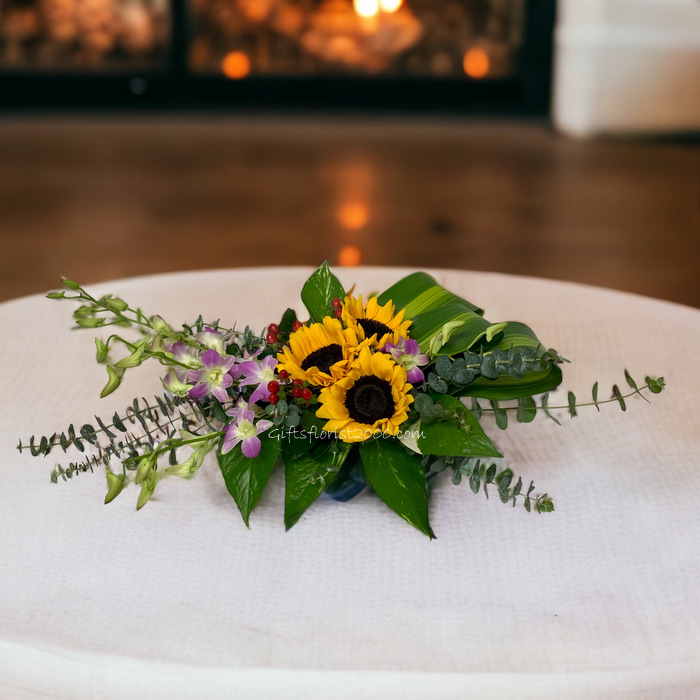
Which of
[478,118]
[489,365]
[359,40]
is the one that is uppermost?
[489,365]

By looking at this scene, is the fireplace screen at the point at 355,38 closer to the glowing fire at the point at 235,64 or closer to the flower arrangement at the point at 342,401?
the glowing fire at the point at 235,64

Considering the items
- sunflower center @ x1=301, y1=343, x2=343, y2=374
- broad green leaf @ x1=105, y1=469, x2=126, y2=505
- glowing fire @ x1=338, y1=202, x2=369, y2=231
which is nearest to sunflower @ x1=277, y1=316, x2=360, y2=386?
sunflower center @ x1=301, y1=343, x2=343, y2=374

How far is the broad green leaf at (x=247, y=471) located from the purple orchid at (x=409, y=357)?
0.30 feet

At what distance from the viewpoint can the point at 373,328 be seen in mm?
596

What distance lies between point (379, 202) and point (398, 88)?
4.27 ft

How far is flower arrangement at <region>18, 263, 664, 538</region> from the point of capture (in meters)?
0.55

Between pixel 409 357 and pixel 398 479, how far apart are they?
0.25ft

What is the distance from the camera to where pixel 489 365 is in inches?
21.9

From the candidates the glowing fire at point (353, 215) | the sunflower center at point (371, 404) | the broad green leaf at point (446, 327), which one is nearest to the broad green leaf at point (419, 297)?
the broad green leaf at point (446, 327)

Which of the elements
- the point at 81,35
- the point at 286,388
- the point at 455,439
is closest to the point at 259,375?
the point at 286,388

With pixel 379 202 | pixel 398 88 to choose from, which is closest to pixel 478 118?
pixel 398 88

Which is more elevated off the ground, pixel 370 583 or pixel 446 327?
pixel 446 327

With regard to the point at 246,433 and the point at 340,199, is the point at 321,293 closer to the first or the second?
the point at 246,433

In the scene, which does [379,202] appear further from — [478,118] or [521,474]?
[521,474]
